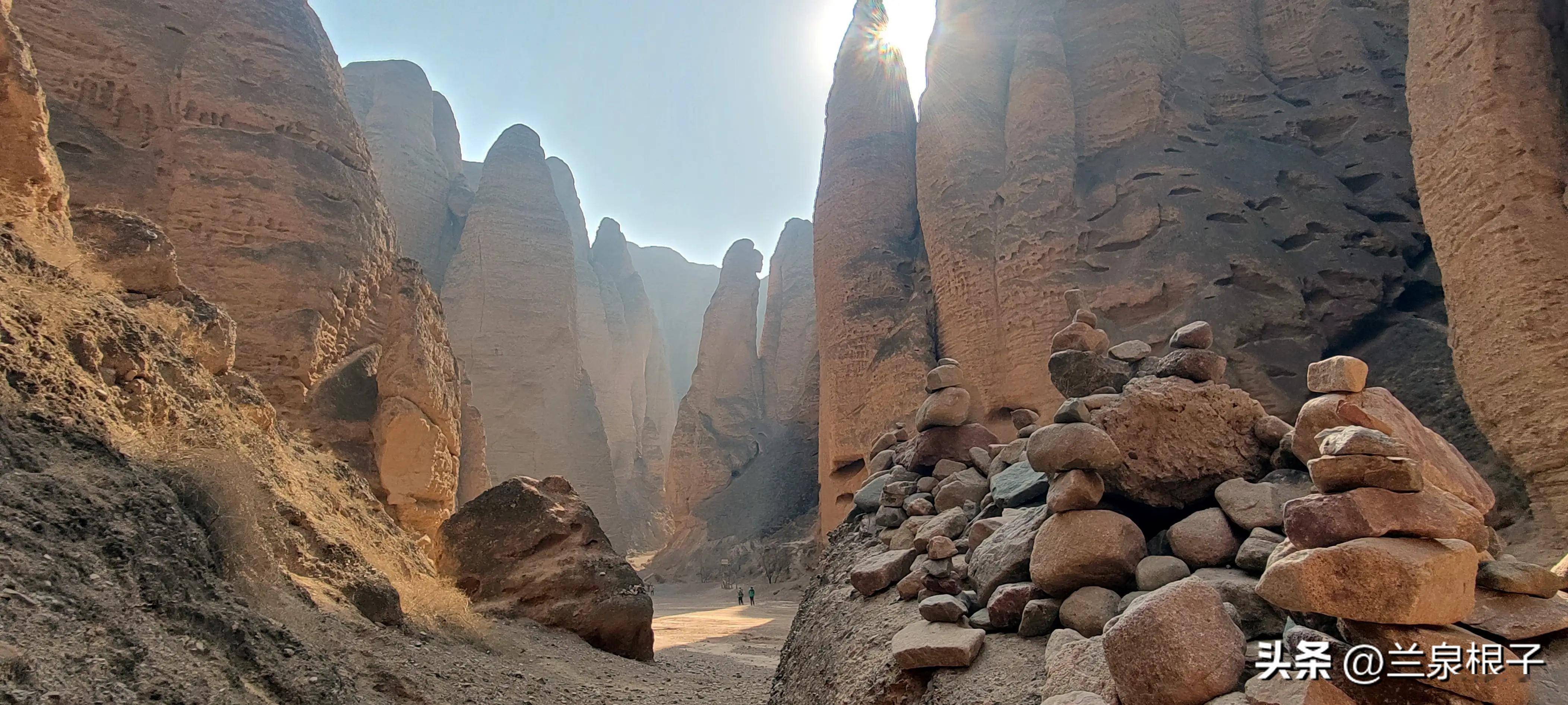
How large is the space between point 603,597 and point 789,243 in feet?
92.3

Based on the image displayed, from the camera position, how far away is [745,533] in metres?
22.9

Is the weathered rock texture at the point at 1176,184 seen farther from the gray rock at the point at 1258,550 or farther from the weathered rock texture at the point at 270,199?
the gray rock at the point at 1258,550

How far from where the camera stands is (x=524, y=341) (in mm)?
25438

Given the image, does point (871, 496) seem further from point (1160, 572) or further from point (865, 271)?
point (865, 271)

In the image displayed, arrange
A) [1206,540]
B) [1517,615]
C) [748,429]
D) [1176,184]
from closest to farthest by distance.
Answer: [1517,615]
[1206,540]
[1176,184]
[748,429]

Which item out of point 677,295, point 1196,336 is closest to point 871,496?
point 1196,336

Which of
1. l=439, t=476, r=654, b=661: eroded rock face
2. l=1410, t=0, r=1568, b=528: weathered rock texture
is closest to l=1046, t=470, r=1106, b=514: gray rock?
l=439, t=476, r=654, b=661: eroded rock face

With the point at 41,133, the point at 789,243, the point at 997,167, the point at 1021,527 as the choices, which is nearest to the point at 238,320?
the point at 41,133

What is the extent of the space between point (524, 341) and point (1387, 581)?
25.6 meters

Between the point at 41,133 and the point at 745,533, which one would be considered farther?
the point at 745,533

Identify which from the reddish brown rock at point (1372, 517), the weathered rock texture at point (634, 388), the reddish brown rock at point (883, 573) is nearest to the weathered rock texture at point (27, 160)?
the reddish brown rock at point (883, 573)

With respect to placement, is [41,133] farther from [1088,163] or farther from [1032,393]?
[1088,163]

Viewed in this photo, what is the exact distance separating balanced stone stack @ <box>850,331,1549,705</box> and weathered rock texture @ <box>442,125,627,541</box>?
71.9 ft

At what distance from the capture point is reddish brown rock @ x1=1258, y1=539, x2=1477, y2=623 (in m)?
1.78
